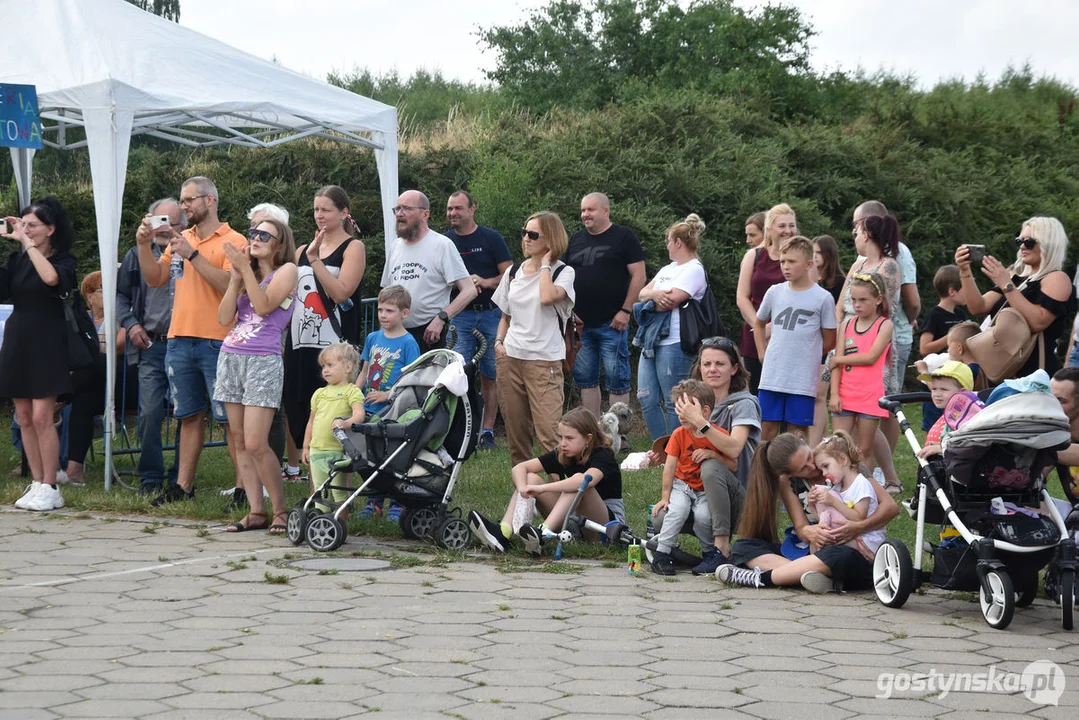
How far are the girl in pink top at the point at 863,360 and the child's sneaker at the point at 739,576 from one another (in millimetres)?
2029

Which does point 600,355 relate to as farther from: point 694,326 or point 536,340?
point 536,340

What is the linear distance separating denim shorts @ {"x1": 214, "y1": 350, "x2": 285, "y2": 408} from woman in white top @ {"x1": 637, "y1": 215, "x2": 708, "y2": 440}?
291 cm

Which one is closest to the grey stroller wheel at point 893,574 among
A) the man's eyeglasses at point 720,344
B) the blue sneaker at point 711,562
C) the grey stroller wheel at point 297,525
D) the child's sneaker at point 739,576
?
the child's sneaker at point 739,576

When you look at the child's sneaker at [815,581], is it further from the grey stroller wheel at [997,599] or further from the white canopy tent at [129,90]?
the white canopy tent at [129,90]

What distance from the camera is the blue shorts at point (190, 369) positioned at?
877cm

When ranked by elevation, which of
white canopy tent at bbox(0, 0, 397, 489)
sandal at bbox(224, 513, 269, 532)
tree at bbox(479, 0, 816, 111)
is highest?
tree at bbox(479, 0, 816, 111)

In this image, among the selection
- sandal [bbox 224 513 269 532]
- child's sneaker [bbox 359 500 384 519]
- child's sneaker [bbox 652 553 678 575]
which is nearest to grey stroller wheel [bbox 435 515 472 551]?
child's sneaker [bbox 359 500 384 519]

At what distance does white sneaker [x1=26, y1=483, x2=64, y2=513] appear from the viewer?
8.65 m

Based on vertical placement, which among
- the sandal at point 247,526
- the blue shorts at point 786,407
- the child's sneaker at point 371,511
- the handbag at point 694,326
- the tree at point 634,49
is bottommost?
the sandal at point 247,526

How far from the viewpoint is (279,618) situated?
229 inches

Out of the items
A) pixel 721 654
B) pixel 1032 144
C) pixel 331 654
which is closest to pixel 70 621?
pixel 331 654

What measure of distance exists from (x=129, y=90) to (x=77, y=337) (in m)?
1.78

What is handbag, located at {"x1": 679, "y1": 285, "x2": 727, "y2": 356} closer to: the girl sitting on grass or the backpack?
the backpack

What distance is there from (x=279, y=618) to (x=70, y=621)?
0.92 meters
